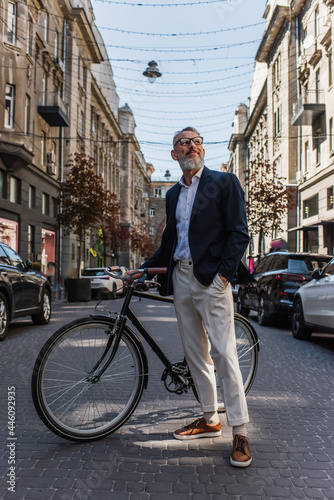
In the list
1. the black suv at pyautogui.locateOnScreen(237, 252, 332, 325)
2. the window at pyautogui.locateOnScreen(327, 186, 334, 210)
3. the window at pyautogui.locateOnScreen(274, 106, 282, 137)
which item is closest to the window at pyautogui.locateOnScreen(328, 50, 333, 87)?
the window at pyautogui.locateOnScreen(327, 186, 334, 210)

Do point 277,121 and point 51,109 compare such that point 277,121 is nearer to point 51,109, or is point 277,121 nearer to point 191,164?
point 51,109

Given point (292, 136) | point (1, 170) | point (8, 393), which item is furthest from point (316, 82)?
point (8, 393)

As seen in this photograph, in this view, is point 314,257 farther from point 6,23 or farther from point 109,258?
point 109,258

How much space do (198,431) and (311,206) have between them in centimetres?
2676

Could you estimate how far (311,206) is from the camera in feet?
94.5

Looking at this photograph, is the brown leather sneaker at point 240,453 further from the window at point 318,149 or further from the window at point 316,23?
the window at point 316,23

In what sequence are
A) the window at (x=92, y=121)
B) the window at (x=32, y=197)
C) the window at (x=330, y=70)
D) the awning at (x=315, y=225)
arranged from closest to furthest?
1. the awning at (x=315, y=225)
2. the window at (x=32, y=197)
3. the window at (x=330, y=70)
4. the window at (x=92, y=121)

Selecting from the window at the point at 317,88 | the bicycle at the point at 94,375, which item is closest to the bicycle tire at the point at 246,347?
the bicycle at the point at 94,375

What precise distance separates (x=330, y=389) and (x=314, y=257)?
5.95 m

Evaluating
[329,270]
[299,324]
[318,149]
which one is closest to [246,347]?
[329,270]

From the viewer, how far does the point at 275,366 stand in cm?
636

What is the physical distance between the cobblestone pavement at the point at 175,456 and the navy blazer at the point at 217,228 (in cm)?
88

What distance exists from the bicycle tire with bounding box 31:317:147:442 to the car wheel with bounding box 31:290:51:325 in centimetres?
753

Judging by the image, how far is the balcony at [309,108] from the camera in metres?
26.5
